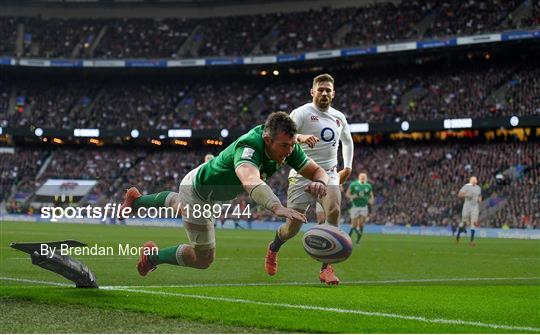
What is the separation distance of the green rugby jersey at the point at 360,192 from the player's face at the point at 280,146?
16.1 metres

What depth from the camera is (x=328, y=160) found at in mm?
9914

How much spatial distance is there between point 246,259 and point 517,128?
31343 millimetres

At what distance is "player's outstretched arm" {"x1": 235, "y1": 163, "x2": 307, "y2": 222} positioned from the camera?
225 inches

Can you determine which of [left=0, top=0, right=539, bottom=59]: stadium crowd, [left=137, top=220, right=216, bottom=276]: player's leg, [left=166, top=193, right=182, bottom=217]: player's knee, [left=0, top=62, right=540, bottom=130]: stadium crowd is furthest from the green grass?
[left=0, top=0, right=539, bottom=59]: stadium crowd

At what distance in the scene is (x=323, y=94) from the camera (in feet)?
31.3

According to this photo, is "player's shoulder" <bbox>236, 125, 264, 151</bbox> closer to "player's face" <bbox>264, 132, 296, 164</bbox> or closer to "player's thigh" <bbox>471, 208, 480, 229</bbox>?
"player's face" <bbox>264, 132, 296, 164</bbox>

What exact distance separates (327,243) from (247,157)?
971 mm

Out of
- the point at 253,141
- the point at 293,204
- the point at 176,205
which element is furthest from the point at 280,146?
the point at 293,204

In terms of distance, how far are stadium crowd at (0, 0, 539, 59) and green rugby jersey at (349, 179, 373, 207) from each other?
78.6ft

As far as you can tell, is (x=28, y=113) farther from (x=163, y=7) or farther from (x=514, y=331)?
(x=514, y=331)

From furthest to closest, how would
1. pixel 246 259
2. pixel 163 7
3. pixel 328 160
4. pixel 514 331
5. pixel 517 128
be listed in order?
pixel 163 7 < pixel 517 128 < pixel 246 259 < pixel 328 160 < pixel 514 331

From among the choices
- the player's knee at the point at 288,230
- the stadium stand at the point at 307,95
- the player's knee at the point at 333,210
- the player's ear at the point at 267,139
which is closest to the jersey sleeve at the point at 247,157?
the player's ear at the point at 267,139

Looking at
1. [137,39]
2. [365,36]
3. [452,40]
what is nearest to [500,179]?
[452,40]
